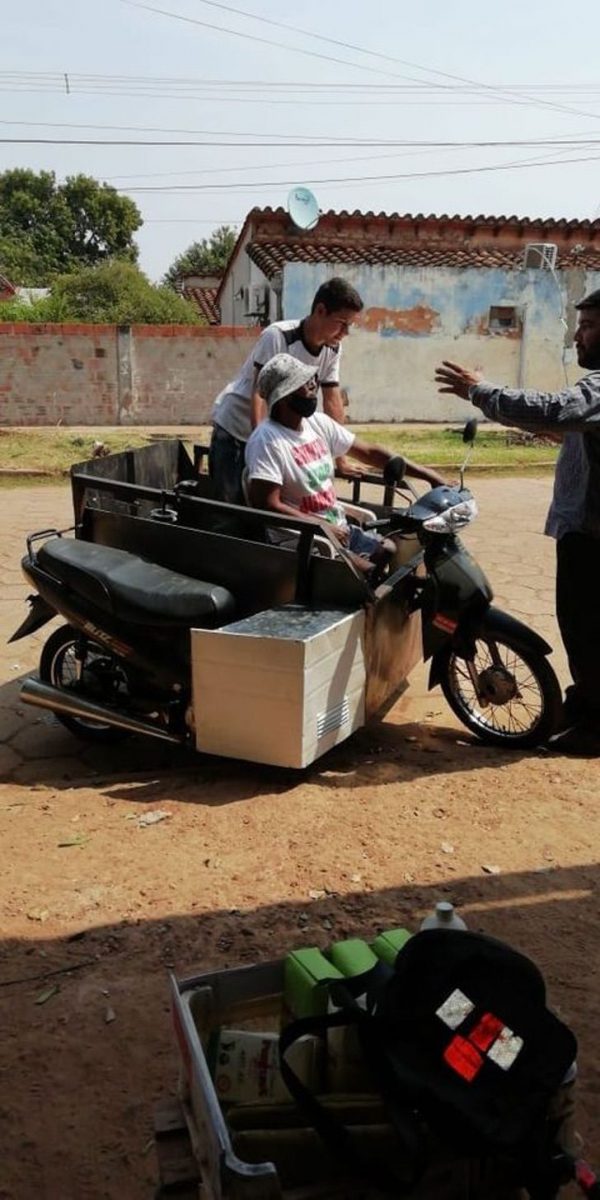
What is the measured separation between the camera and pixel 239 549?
3674 mm

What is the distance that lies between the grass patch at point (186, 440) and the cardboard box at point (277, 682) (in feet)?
26.2

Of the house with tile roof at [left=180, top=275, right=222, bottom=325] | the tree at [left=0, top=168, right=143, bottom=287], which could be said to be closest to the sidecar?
the house with tile roof at [left=180, top=275, right=222, bottom=325]

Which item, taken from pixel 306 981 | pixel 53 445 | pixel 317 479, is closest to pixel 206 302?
pixel 53 445

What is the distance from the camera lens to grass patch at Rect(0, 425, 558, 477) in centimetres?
1216

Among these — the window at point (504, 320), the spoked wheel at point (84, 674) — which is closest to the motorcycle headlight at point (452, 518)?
the spoked wheel at point (84, 674)

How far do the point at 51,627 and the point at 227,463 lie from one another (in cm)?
187

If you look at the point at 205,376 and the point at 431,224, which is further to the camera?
the point at 431,224

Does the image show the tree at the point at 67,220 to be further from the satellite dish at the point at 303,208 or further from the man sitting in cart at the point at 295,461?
the man sitting in cart at the point at 295,461

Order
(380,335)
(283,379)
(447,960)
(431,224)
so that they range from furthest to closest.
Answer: (431,224) → (380,335) → (283,379) → (447,960)

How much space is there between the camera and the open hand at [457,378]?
11.5 feet

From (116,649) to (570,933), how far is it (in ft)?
6.68

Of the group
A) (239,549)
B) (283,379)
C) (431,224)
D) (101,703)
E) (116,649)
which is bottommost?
(101,703)

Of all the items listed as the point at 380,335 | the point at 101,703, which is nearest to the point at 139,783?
the point at 101,703

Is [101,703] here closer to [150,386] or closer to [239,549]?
[239,549]
